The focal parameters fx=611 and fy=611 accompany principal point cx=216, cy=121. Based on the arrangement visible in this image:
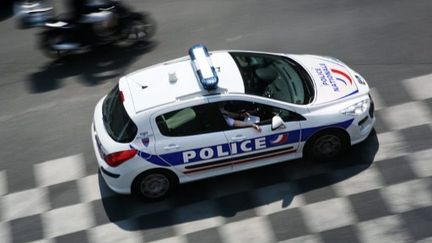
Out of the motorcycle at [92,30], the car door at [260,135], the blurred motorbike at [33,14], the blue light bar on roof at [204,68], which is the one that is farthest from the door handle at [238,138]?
the blurred motorbike at [33,14]

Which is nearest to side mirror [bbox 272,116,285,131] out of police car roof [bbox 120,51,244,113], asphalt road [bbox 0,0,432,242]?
police car roof [bbox 120,51,244,113]

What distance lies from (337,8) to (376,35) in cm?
109

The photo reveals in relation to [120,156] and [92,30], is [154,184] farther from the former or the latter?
[92,30]

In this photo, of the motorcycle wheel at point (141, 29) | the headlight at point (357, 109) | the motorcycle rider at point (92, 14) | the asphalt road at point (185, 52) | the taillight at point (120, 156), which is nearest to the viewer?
the taillight at point (120, 156)

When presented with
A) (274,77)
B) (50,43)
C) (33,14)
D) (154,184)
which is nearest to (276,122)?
(274,77)

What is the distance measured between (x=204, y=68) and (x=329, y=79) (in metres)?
1.78

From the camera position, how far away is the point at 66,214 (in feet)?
26.7

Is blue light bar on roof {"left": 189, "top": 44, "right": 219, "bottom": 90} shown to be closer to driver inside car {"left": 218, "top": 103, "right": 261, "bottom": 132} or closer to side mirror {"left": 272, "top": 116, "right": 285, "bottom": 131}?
driver inside car {"left": 218, "top": 103, "right": 261, "bottom": 132}

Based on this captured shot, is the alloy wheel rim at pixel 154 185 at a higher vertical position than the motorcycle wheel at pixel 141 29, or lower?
lower

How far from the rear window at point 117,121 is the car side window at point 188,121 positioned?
375 millimetres

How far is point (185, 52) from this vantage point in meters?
10.9

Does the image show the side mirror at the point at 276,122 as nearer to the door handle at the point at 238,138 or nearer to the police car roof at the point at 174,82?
the door handle at the point at 238,138

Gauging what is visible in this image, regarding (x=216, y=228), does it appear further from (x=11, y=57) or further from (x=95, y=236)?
(x=11, y=57)

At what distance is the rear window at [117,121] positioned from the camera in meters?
7.65
